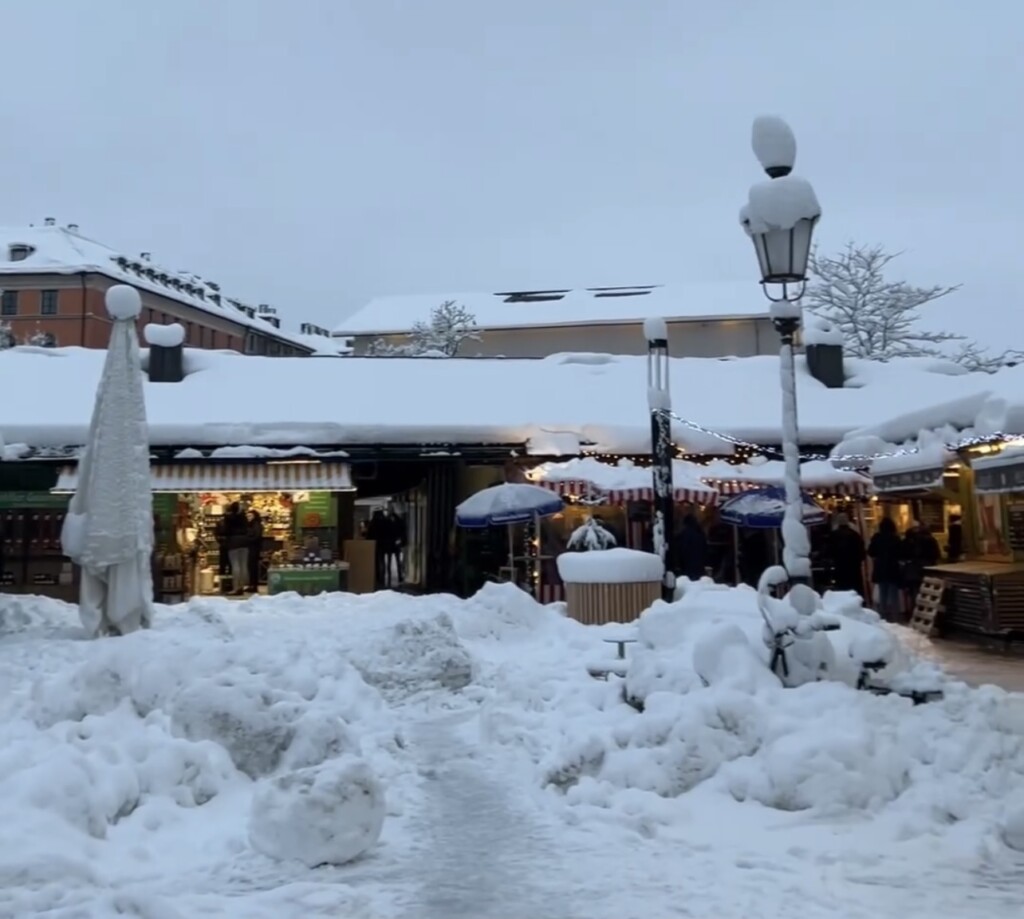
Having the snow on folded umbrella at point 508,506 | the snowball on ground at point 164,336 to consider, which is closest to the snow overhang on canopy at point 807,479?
the snow on folded umbrella at point 508,506

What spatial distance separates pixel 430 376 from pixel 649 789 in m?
15.8

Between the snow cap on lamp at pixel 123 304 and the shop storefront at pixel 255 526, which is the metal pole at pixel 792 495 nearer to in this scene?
the snow cap on lamp at pixel 123 304

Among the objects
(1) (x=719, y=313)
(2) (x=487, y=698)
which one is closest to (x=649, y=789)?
(2) (x=487, y=698)

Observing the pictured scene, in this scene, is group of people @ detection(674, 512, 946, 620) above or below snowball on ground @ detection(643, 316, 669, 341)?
below

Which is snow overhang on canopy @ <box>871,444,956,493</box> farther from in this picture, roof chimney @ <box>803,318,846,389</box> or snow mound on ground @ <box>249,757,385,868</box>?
snow mound on ground @ <box>249,757,385,868</box>

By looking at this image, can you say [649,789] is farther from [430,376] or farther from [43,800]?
[430,376]

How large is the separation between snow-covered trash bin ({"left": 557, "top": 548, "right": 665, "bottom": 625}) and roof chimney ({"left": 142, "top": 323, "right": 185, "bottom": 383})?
11.4 metres

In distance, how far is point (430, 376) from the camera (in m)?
20.7

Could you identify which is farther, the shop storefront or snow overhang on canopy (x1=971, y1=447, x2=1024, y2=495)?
the shop storefront

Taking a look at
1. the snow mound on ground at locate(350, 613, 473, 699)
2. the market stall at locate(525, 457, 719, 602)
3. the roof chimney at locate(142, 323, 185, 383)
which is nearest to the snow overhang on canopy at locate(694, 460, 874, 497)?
the market stall at locate(525, 457, 719, 602)

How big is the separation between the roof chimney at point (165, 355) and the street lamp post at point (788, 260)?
14.8 metres

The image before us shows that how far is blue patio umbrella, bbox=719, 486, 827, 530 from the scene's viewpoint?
1469 cm

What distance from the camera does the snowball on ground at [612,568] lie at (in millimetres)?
10891

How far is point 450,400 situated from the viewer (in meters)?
19.0
